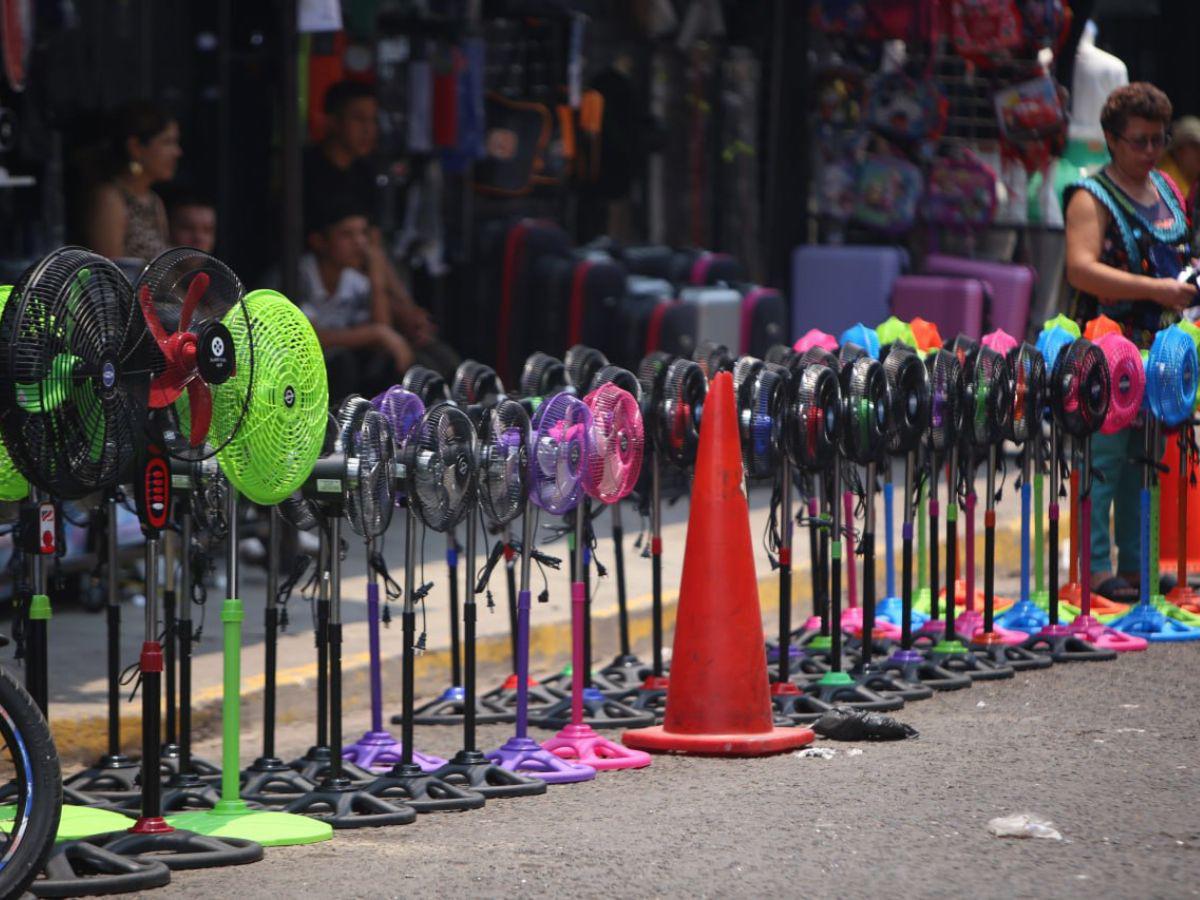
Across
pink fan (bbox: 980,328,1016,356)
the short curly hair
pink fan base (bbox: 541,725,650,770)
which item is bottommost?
pink fan base (bbox: 541,725,650,770)

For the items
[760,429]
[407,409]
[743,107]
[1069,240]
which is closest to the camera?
[407,409]

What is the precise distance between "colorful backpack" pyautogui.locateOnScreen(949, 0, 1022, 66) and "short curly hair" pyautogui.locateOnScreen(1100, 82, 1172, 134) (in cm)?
692

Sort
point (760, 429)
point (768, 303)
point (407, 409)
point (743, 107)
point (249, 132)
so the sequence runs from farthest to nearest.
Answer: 1. point (743, 107)
2. point (768, 303)
3. point (249, 132)
4. point (760, 429)
5. point (407, 409)

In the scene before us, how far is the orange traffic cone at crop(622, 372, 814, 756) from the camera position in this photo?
823 cm

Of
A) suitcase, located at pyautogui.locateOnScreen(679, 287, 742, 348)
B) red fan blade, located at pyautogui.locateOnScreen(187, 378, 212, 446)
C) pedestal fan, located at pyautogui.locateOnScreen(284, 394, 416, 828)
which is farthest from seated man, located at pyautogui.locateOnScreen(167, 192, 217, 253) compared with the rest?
red fan blade, located at pyautogui.locateOnScreen(187, 378, 212, 446)

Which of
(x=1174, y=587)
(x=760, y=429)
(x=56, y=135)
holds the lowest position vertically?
(x=1174, y=587)

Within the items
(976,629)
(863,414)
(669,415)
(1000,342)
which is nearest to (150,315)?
(669,415)

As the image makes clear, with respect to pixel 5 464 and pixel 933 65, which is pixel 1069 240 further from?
pixel 933 65

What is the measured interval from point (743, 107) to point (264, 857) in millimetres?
11852

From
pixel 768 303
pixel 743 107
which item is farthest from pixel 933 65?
pixel 768 303

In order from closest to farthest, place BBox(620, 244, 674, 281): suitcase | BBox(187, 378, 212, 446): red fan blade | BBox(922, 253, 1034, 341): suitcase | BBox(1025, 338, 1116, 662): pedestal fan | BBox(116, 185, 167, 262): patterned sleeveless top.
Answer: BBox(187, 378, 212, 446): red fan blade → BBox(1025, 338, 1116, 662): pedestal fan → BBox(116, 185, 167, 262): patterned sleeveless top → BBox(620, 244, 674, 281): suitcase → BBox(922, 253, 1034, 341): suitcase

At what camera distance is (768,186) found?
59.4 feet

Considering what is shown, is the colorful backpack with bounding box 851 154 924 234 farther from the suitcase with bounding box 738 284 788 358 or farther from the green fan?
the green fan

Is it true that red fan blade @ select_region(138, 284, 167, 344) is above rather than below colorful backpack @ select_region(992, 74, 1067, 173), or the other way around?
below
